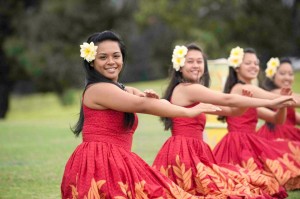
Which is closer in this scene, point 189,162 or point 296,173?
point 189,162

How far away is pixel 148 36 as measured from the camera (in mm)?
33375

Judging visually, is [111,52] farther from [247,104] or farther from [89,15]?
[89,15]

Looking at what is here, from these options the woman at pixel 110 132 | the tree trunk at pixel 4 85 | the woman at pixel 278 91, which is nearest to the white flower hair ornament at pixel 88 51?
the woman at pixel 110 132

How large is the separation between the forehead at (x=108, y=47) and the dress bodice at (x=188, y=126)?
116 centimetres

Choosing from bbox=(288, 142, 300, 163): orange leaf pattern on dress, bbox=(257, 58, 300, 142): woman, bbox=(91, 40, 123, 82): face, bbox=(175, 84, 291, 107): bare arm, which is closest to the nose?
bbox=(91, 40, 123, 82): face

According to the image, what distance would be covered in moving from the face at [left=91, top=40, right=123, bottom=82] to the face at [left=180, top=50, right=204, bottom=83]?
131cm

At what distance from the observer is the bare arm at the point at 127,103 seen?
381 cm

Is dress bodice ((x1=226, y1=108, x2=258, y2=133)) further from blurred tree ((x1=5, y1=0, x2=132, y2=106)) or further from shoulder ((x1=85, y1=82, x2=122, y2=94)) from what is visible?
blurred tree ((x1=5, y1=0, x2=132, y2=106))

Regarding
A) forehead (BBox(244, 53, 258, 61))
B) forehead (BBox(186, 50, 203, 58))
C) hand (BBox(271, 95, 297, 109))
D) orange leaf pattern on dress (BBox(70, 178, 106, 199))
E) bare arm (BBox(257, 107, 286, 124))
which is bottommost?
Answer: orange leaf pattern on dress (BBox(70, 178, 106, 199))

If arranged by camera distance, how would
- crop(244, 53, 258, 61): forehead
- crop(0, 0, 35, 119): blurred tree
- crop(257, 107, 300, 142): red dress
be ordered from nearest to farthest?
crop(244, 53, 258, 61): forehead → crop(257, 107, 300, 142): red dress → crop(0, 0, 35, 119): blurred tree

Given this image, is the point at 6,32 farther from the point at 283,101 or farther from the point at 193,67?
the point at 283,101

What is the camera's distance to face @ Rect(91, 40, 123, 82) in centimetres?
406

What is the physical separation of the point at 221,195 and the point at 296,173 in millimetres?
1540

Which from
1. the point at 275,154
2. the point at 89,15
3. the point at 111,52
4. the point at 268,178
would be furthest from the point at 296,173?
the point at 89,15
